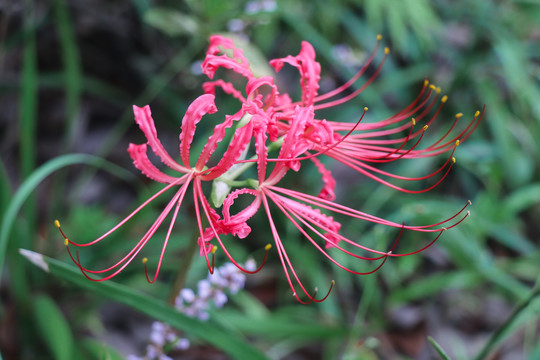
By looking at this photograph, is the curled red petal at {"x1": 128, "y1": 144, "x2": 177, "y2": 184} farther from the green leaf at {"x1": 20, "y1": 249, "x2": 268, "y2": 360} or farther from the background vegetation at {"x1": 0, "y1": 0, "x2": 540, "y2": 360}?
the background vegetation at {"x1": 0, "y1": 0, "x2": 540, "y2": 360}

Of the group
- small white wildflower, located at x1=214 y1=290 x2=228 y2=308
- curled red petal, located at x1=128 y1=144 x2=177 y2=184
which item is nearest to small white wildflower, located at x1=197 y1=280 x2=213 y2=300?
small white wildflower, located at x1=214 y1=290 x2=228 y2=308

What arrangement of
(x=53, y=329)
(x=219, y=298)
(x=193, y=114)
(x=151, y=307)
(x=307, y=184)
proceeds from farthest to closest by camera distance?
1. (x=307, y=184)
2. (x=53, y=329)
3. (x=219, y=298)
4. (x=151, y=307)
5. (x=193, y=114)

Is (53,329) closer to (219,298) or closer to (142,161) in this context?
(219,298)

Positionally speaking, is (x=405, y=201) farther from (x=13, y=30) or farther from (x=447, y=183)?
(x=13, y=30)

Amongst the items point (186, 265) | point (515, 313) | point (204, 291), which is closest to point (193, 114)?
point (186, 265)

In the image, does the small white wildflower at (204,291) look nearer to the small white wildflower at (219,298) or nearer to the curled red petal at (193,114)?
the small white wildflower at (219,298)

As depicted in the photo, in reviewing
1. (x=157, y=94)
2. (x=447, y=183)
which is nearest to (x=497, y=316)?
(x=447, y=183)

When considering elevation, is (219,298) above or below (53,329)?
above
